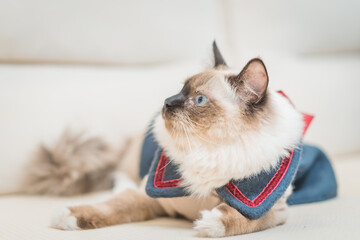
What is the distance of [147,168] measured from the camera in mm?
1392

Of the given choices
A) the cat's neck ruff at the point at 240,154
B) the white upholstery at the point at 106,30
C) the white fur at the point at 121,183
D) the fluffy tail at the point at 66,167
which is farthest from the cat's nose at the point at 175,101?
the white upholstery at the point at 106,30

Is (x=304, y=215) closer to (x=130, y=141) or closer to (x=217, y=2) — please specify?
(x=130, y=141)

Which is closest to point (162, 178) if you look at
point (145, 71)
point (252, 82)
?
point (252, 82)

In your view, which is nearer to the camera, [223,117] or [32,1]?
[223,117]

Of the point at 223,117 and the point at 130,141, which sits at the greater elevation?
the point at 223,117

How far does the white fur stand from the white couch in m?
0.08

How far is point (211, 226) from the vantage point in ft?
2.98

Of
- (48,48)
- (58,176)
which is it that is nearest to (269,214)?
(58,176)

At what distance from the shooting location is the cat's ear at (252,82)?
0.97 metres

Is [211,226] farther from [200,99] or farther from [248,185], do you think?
[200,99]

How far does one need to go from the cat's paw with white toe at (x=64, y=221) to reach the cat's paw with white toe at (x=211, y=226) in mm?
357

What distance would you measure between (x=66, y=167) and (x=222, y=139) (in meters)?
0.80

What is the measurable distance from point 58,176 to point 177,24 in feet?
3.59

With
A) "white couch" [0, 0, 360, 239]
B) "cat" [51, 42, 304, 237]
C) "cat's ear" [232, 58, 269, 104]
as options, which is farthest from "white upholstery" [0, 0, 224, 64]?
"cat's ear" [232, 58, 269, 104]
